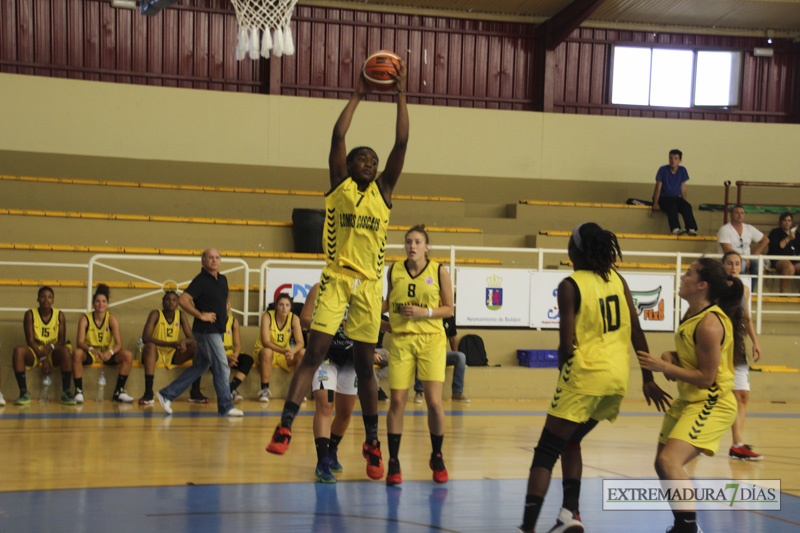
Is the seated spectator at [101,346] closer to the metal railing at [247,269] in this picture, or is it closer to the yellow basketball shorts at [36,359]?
the yellow basketball shorts at [36,359]

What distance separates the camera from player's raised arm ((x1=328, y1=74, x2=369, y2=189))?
16.4ft

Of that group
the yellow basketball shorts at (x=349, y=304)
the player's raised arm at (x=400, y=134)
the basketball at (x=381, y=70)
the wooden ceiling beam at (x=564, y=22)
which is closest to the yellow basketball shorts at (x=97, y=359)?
the yellow basketball shorts at (x=349, y=304)

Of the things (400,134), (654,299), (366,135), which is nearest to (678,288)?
(654,299)

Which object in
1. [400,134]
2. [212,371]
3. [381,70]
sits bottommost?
[212,371]

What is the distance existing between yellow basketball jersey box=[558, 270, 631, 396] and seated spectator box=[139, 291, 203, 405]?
21.7 feet

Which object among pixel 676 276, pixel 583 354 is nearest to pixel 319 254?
pixel 676 276

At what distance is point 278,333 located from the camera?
10.4 m

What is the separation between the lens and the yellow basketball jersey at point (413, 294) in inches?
233

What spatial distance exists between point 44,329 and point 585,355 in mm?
7579

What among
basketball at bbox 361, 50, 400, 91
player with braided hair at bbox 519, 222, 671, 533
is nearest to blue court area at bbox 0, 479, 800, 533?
player with braided hair at bbox 519, 222, 671, 533

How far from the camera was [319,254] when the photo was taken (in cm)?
1273

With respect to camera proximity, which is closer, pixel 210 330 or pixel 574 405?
pixel 574 405

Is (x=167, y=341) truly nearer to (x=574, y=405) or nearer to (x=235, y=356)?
(x=235, y=356)

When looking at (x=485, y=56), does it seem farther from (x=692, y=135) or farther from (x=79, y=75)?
(x=79, y=75)
